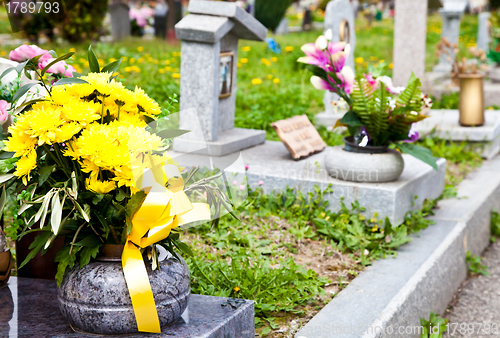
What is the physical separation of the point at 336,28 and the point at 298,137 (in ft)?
7.05

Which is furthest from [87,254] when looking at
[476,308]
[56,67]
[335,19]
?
[335,19]

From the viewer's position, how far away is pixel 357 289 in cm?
242

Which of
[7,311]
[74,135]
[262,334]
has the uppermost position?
[74,135]

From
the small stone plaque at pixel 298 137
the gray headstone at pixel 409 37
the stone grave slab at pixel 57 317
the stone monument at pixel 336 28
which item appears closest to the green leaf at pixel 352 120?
the small stone plaque at pixel 298 137

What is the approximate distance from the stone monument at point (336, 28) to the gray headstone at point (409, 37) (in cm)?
93

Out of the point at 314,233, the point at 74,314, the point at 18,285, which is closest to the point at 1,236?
the point at 18,285

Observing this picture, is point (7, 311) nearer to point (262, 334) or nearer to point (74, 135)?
point (74, 135)

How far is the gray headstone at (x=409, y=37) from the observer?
20.9 feet

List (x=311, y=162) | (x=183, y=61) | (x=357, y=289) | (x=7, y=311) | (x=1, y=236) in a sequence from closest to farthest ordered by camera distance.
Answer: (x=7, y=311)
(x=1, y=236)
(x=357, y=289)
(x=311, y=162)
(x=183, y=61)

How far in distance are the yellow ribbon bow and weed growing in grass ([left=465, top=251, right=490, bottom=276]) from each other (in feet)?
8.07

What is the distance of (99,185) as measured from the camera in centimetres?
143

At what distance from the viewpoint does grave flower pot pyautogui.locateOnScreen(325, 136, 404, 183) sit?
10.2 ft

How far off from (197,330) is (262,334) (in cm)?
57

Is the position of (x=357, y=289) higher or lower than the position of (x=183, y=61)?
lower
